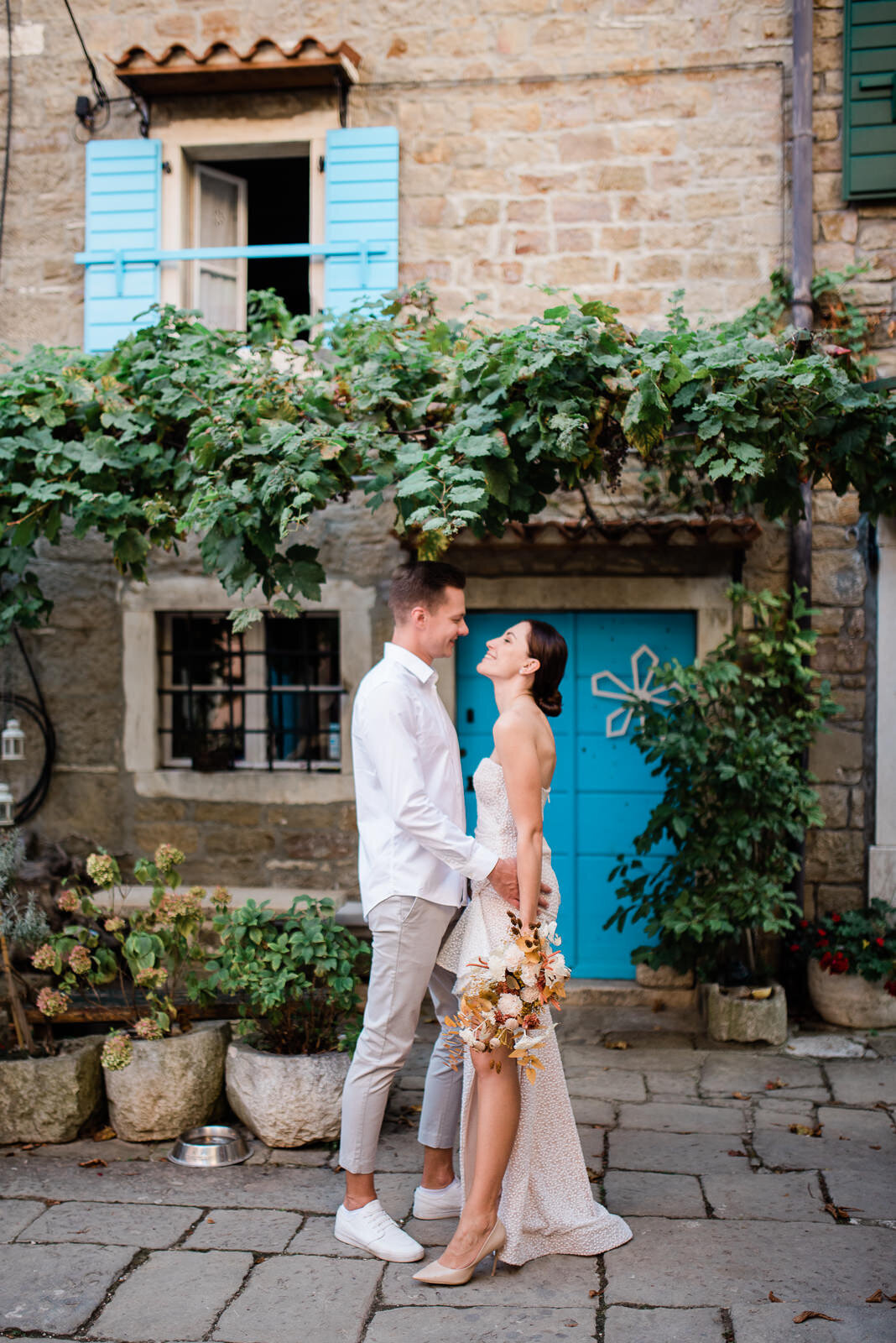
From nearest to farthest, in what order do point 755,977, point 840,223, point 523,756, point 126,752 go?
point 523,756, point 755,977, point 840,223, point 126,752

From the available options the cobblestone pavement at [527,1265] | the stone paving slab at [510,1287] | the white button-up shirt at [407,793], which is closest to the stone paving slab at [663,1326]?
the cobblestone pavement at [527,1265]

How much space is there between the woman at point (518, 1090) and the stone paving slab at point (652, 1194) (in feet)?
0.80

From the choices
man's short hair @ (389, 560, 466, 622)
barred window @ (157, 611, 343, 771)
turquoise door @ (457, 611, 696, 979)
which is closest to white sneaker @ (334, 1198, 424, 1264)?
man's short hair @ (389, 560, 466, 622)

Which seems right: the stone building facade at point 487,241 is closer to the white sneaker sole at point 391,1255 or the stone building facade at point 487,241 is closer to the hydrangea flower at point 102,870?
the hydrangea flower at point 102,870

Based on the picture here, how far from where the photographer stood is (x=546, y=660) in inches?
126

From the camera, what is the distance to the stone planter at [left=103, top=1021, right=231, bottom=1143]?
3980 millimetres

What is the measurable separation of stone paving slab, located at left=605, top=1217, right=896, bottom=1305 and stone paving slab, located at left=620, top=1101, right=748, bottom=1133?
0.84m

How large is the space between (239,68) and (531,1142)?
523 cm

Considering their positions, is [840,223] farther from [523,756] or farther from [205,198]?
[523,756]

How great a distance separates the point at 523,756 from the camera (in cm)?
307

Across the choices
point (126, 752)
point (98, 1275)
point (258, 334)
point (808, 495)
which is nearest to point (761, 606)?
point (808, 495)

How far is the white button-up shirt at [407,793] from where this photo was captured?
3104 mm

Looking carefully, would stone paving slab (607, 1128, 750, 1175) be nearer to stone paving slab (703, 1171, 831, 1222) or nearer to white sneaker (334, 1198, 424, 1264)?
stone paving slab (703, 1171, 831, 1222)

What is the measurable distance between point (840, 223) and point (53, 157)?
420cm
